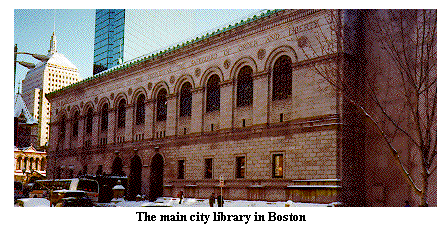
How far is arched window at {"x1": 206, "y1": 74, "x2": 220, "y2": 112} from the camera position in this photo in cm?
3762

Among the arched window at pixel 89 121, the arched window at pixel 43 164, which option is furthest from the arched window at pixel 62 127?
the arched window at pixel 89 121

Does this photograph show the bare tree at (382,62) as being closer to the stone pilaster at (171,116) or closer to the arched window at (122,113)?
the stone pilaster at (171,116)

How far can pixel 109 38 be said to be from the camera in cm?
7906

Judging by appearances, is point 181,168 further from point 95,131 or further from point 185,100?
point 95,131

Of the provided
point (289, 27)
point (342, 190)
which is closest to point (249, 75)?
point (289, 27)

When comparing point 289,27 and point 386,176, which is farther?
point 289,27

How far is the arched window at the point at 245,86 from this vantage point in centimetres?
3488

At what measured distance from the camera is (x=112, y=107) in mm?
49281

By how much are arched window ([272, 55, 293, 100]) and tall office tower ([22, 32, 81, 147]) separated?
15.1 metres

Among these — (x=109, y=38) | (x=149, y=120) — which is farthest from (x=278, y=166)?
(x=109, y=38)

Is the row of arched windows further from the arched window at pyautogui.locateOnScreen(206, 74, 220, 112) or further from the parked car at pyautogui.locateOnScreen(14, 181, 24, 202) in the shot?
the parked car at pyautogui.locateOnScreen(14, 181, 24, 202)

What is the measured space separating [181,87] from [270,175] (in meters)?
13.3

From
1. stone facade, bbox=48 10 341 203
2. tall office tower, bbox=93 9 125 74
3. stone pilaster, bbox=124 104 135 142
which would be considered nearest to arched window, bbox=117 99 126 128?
stone facade, bbox=48 10 341 203
